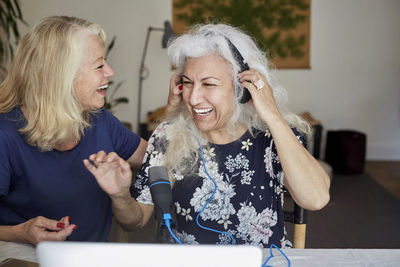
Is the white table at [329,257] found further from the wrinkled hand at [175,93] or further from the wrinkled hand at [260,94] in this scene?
the wrinkled hand at [175,93]

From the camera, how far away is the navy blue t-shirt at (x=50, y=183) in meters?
1.42

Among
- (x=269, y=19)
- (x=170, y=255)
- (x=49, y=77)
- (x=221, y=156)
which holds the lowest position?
(x=221, y=156)

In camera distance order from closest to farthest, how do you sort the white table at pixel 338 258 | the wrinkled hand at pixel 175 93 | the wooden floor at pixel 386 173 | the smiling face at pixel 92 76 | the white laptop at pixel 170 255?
the white laptop at pixel 170 255, the white table at pixel 338 258, the smiling face at pixel 92 76, the wrinkled hand at pixel 175 93, the wooden floor at pixel 386 173

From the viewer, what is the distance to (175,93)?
1.68 meters

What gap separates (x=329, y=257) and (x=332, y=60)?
488 centimetres

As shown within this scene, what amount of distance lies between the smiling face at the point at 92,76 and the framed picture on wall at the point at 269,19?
413cm

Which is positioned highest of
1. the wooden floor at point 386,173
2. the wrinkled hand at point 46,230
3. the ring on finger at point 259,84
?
the ring on finger at point 259,84

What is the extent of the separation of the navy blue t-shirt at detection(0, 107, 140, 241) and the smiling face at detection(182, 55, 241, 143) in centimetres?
40

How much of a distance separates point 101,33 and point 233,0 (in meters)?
4.24

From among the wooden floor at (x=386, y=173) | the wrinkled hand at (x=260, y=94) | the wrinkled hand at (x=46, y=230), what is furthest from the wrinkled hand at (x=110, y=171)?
the wooden floor at (x=386, y=173)

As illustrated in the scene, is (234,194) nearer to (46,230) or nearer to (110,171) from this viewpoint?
(110,171)

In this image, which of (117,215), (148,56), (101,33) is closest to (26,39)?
(101,33)

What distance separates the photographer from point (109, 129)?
171 centimetres

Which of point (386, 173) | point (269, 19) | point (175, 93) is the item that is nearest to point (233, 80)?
point (175, 93)
